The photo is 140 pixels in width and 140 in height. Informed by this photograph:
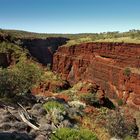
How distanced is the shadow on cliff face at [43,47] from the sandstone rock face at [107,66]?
23419mm

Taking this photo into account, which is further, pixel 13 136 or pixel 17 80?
pixel 17 80

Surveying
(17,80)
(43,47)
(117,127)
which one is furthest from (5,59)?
(43,47)

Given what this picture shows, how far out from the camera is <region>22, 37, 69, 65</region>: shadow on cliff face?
11371 centimetres

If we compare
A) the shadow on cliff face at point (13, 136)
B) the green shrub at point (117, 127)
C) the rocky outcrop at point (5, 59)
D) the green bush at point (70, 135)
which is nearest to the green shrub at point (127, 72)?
the rocky outcrop at point (5, 59)

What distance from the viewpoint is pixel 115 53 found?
255ft

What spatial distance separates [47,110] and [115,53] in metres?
57.5

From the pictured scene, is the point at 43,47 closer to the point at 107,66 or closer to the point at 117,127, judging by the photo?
the point at 107,66

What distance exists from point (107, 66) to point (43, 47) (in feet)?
171

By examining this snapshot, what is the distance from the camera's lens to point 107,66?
74312 millimetres

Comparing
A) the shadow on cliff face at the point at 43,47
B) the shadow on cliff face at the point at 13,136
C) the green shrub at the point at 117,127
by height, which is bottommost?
the shadow on cliff face at the point at 43,47

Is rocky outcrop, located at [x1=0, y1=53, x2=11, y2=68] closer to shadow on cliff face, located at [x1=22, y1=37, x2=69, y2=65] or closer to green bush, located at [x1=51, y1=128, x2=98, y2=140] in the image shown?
shadow on cliff face, located at [x1=22, y1=37, x2=69, y2=65]

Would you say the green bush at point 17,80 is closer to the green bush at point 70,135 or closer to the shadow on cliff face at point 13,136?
the shadow on cliff face at point 13,136

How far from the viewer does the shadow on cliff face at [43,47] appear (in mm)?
113706

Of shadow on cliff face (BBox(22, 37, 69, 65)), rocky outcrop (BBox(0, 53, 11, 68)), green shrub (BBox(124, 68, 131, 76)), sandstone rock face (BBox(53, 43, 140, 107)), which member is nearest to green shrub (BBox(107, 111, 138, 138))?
sandstone rock face (BBox(53, 43, 140, 107))
